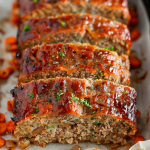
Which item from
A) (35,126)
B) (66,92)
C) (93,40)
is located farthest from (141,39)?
(35,126)

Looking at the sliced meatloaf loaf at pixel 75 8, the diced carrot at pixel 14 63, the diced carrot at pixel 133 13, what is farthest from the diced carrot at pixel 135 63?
the diced carrot at pixel 14 63

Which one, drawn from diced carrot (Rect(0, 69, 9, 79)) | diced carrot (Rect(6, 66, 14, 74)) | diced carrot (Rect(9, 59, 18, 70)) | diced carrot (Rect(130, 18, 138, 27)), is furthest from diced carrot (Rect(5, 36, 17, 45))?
diced carrot (Rect(130, 18, 138, 27))

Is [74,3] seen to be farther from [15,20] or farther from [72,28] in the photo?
[15,20]

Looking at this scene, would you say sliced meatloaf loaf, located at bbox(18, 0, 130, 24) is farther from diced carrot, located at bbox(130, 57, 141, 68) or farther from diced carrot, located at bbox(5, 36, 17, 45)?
diced carrot, located at bbox(130, 57, 141, 68)

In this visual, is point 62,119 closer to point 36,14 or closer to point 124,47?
point 124,47

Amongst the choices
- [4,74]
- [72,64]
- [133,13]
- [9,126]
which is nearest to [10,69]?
[4,74]

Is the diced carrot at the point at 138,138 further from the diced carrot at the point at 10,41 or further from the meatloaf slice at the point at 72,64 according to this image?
the diced carrot at the point at 10,41

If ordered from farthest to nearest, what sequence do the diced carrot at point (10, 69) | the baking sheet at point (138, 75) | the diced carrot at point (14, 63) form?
the diced carrot at point (14, 63)
the diced carrot at point (10, 69)
the baking sheet at point (138, 75)
